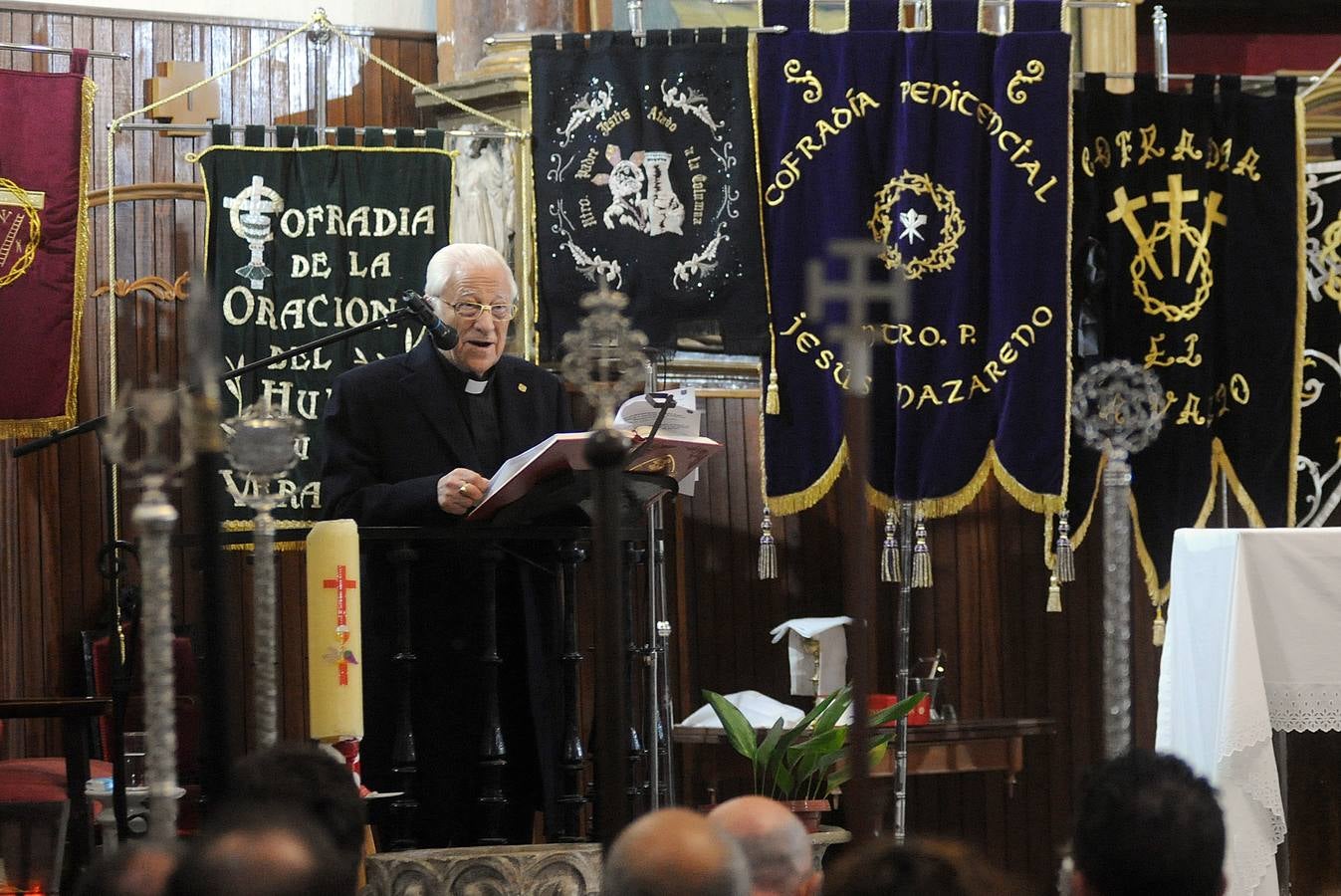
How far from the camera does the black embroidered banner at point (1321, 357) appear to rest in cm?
651

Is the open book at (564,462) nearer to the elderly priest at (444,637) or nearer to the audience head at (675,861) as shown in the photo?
the elderly priest at (444,637)

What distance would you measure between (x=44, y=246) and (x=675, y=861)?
196 inches

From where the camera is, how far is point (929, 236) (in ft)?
20.6

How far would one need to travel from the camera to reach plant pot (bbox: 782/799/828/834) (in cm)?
461

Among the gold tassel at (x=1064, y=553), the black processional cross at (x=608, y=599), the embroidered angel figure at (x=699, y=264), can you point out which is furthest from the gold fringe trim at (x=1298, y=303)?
the black processional cross at (x=608, y=599)

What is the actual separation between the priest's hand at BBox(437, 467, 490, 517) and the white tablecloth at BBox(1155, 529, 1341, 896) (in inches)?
70.2

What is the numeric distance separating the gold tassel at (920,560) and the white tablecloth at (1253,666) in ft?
5.48

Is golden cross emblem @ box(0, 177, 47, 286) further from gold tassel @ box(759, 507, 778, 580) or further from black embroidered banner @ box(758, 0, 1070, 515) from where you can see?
gold tassel @ box(759, 507, 778, 580)

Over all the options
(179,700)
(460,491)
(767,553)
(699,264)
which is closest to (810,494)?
(767,553)

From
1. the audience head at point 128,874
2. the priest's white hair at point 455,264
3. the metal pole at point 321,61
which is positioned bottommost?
the audience head at point 128,874

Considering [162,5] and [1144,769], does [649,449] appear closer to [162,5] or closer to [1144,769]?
[1144,769]

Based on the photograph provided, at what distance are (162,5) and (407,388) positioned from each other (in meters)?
3.23

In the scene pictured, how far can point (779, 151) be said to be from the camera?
6219 mm

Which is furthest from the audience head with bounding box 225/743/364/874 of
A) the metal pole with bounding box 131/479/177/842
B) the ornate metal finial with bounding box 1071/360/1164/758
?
the ornate metal finial with bounding box 1071/360/1164/758
